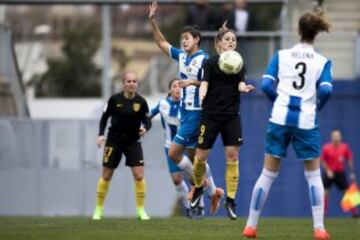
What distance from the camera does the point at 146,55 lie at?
43.8 metres

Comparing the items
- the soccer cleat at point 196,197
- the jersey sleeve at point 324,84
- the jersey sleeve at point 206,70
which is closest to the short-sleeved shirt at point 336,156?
the soccer cleat at point 196,197

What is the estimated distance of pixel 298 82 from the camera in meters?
11.2

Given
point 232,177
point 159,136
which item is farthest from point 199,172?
point 159,136

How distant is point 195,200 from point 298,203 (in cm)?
1140

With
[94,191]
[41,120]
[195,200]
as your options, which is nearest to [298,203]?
[94,191]

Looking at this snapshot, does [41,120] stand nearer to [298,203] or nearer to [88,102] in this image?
[298,203]

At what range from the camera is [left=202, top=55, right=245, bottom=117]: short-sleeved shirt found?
13602mm

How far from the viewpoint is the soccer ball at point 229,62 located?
1346cm

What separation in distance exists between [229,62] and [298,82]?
233 cm

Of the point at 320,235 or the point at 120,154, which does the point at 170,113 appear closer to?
the point at 120,154

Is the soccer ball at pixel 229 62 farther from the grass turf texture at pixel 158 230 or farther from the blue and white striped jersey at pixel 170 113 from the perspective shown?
the blue and white striped jersey at pixel 170 113

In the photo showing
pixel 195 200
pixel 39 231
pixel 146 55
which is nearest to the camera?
pixel 39 231

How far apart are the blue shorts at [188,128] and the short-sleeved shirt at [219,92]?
1199mm

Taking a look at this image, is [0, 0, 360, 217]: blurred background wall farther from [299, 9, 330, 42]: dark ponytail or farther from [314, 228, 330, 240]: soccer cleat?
[314, 228, 330, 240]: soccer cleat
